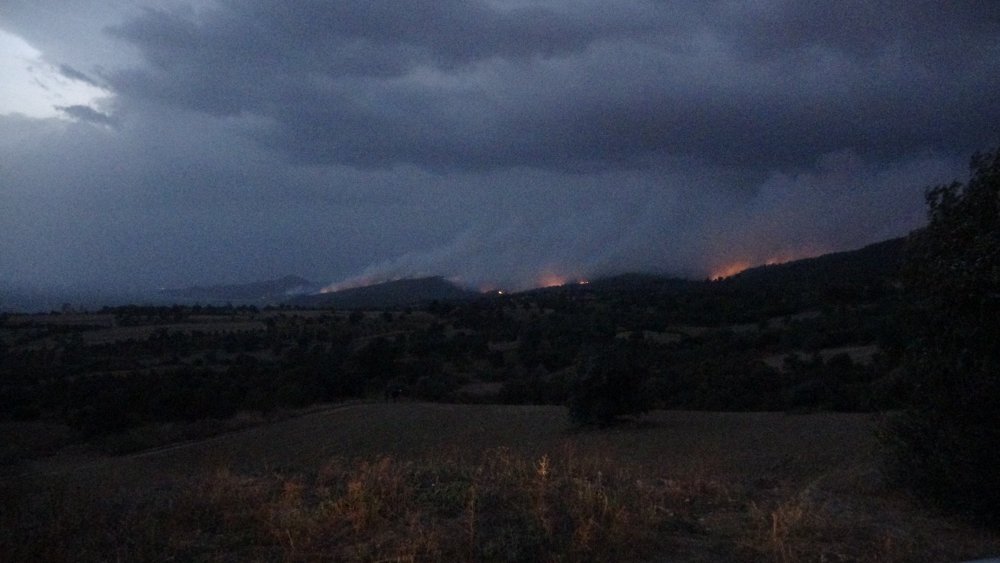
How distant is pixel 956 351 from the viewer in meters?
9.69

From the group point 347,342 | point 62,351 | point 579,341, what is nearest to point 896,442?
point 579,341

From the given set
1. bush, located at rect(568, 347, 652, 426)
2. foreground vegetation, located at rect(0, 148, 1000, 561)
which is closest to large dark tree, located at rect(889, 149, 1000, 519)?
foreground vegetation, located at rect(0, 148, 1000, 561)

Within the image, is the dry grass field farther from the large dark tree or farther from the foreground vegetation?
the large dark tree

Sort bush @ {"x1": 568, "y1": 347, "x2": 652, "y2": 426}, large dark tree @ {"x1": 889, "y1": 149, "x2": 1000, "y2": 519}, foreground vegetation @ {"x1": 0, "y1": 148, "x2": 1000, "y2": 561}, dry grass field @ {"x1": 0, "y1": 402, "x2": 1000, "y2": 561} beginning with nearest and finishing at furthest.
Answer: dry grass field @ {"x1": 0, "y1": 402, "x2": 1000, "y2": 561}
foreground vegetation @ {"x1": 0, "y1": 148, "x2": 1000, "y2": 561}
large dark tree @ {"x1": 889, "y1": 149, "x2": 1000, "y2": 519}
bush @ {"x1": 568, "y1": 347, "x2": 652, "y2": 426}

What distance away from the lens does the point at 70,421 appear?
29797 mm

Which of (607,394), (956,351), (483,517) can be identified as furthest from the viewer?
(607,394)

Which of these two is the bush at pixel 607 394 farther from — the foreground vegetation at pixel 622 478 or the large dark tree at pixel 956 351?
the large dark tree at pixel 956 351

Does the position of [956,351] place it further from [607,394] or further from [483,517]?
[607,394]

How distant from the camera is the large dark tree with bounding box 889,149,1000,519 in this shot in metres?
9.27

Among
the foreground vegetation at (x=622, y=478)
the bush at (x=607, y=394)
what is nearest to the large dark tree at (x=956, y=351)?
the foreground vegetation at (x=622, y=478)

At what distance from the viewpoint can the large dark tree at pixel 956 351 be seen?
30.4 ft

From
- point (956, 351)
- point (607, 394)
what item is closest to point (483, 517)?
point (956, 351)

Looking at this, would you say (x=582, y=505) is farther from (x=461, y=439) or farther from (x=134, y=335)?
(x=134, y=335)

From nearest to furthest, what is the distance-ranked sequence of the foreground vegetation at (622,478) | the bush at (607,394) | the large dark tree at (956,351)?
1. the foreground vegetation at (622,478)
2. the large dark tree at (956,351)
3. the bush at (607,394)
